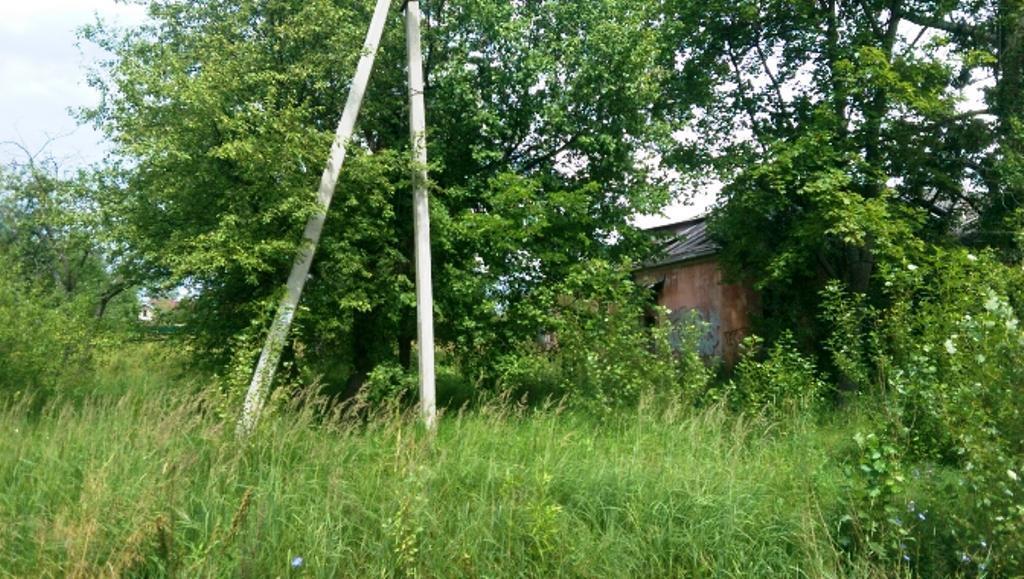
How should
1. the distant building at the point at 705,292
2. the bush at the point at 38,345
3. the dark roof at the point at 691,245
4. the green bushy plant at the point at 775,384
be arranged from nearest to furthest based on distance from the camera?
1. the green bushy plant at the point at 775,384
2. the bush at the point at 38,345
3. the distant building at the point at 705,292
4. the dark roof at the point at 691,245

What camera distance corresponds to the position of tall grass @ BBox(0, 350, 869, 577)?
4414mm

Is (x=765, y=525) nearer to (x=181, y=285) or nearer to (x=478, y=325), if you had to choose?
(x=478, y=325)

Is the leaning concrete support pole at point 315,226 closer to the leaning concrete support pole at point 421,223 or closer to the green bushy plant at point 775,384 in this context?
the leaning concrete support pole at point 421,223

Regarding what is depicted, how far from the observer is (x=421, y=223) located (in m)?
9.05

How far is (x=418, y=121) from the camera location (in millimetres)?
9344

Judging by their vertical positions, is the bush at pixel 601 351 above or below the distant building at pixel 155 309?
below

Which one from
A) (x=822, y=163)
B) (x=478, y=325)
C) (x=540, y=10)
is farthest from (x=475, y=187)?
(x=822, y=163)

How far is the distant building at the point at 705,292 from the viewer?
17609 millimetres

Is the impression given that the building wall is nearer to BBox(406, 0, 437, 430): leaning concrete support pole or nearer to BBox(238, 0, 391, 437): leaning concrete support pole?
BBox(406, 0, 437, 430): leaning concrete support pole

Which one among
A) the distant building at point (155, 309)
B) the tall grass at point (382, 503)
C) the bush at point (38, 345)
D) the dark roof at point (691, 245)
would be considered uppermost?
the dark roof at point (691, 245)

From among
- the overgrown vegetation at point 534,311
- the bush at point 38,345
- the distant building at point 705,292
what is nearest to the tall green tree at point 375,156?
the overgrown vegetation at point 534,311

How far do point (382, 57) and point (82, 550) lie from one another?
880 cm

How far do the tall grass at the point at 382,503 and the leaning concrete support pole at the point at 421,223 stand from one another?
1.89 meters

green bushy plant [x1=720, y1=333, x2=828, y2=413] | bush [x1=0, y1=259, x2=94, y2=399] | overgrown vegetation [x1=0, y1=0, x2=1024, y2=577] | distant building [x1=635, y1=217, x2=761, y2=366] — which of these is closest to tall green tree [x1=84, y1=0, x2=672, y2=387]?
overgrown vegetation [x1=0, y1=0, x2=1024, y2=577]
